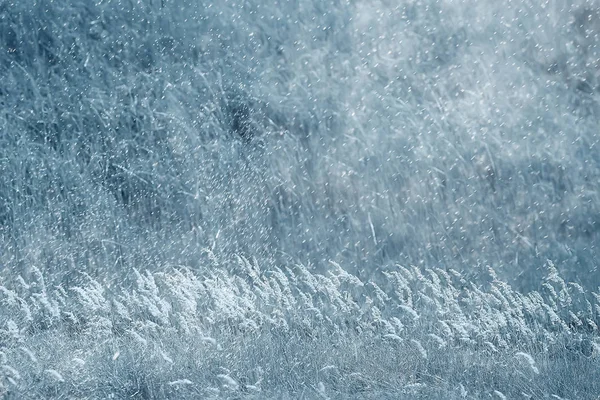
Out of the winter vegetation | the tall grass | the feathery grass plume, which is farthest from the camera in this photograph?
the winter vegetation

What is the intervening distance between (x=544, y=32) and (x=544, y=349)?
156 inches

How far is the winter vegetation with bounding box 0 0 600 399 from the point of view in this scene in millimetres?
7859

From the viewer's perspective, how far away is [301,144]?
8.39 metres

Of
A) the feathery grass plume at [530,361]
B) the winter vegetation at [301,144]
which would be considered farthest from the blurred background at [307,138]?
the feathery grass plume at [530,361]

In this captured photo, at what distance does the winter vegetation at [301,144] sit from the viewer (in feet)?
25.8

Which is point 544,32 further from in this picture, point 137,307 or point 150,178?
point 137,307

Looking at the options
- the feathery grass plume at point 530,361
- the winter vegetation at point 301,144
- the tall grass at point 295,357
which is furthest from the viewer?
the winter vegetation at point 301,144

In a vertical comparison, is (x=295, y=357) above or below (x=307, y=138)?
below

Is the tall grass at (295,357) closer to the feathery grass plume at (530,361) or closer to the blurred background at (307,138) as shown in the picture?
the feathery grass plume at (530,361)

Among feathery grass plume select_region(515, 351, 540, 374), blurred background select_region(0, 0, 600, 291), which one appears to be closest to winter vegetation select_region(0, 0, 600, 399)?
blurred background select_region(0, 0, 600, 291)

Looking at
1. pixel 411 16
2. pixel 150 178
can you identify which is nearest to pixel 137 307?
pixel 150 178

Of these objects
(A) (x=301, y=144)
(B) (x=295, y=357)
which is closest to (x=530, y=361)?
(B) (x=295, y=357)

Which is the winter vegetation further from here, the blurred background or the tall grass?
the tall grass

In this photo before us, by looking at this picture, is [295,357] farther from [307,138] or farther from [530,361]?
[307,138]
